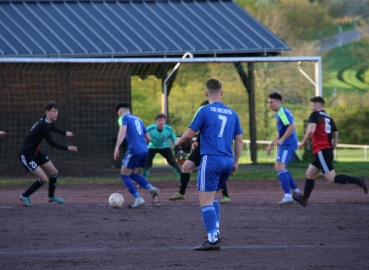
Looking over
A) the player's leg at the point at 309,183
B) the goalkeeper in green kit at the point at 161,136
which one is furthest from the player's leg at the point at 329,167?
the goalkeeper in green kit at the point at 161,136

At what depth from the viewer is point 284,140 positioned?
1301cm

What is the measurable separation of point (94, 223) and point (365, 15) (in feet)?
233

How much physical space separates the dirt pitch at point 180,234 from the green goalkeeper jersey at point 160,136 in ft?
7.16

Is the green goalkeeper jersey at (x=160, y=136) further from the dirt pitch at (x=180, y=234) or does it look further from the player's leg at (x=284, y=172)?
the player's leg at (x=284, y=172)

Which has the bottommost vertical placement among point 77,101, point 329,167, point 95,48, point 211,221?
point 211,221

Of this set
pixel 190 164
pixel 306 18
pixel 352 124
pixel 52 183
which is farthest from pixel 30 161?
pixel 306 18

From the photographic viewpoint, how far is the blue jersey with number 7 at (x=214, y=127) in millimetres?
8234

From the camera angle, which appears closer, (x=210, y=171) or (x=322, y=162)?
(x=210, y=171)

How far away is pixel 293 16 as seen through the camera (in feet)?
180

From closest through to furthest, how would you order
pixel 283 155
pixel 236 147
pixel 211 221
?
1. pixel 211 221
2. pixel 236 147
3. pixel 283 155

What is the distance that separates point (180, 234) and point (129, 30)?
14.5m

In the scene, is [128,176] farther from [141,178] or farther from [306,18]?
[306,18]

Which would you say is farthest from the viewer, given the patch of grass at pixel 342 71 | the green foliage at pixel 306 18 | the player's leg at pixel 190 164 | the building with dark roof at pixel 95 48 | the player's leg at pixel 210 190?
the patch of grass at pixel 342 71

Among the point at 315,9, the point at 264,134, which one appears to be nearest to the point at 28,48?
the point at 264,134
